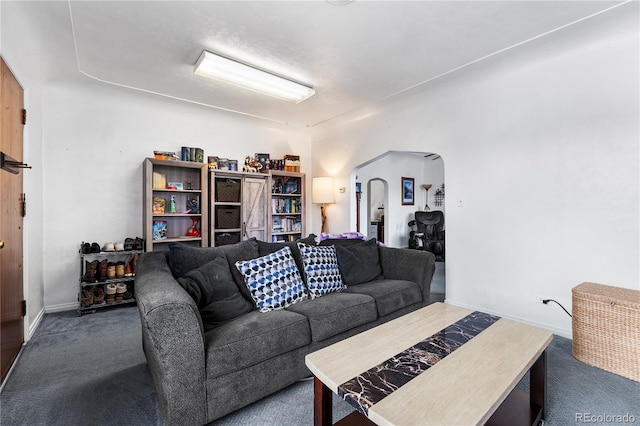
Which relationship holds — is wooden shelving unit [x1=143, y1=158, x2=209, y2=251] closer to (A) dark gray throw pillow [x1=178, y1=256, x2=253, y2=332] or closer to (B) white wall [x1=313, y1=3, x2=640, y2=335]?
(A) dark gray throw pillow [x1=178, y1=256, x2=253, y2=332]

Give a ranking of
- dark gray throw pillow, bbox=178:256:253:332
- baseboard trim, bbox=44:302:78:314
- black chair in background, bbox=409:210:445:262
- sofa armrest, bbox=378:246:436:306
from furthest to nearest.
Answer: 1. black chair in background, bbox=409:210:445:262
2. baseboard trim, bbox=44:302:78:314
3. sofa armrest, bbox=378:246:436:306
4. dark gray throw pillow, bbox=178:256:253:332

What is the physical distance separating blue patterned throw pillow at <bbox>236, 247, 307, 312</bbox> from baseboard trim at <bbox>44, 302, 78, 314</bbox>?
8.85ft

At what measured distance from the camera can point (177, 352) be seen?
140 centimetres

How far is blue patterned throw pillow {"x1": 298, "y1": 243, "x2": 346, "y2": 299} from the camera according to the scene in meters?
2.46

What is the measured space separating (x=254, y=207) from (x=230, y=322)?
9.16ft

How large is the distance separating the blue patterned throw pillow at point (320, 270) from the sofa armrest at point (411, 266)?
597 millimetres

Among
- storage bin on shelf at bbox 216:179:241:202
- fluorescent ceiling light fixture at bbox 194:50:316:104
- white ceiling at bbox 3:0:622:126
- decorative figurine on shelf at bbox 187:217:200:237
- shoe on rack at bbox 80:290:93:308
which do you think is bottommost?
shoe on rack at bbox 80:290:93:308

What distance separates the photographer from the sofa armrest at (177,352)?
137cm

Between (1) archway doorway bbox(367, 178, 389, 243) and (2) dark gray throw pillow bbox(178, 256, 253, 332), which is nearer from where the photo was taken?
(2) dark gray throw pillow bbox(178, 256, 253, 332)

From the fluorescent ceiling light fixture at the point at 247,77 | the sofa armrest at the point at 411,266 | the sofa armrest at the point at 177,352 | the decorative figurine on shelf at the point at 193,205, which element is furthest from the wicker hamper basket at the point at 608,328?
the decorative figurine on shelf at the point at 193,205

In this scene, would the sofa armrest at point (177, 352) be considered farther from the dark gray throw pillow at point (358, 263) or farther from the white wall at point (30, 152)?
the white wall at point (30, 152)

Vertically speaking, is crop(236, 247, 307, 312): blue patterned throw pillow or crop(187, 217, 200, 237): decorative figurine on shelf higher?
crop(187, 217, 200, 237): decorative figurine on shelf

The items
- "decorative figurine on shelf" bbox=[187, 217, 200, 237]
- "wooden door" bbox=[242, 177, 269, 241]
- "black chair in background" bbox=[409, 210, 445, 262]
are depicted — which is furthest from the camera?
"black chair in background" bbox=[409, 210, 445, 262]

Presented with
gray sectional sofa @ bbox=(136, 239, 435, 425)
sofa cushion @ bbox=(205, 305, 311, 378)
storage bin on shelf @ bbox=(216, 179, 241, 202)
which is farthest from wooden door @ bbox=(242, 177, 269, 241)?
sofa cushion @ bbox=(205, 305, 311, 378)
